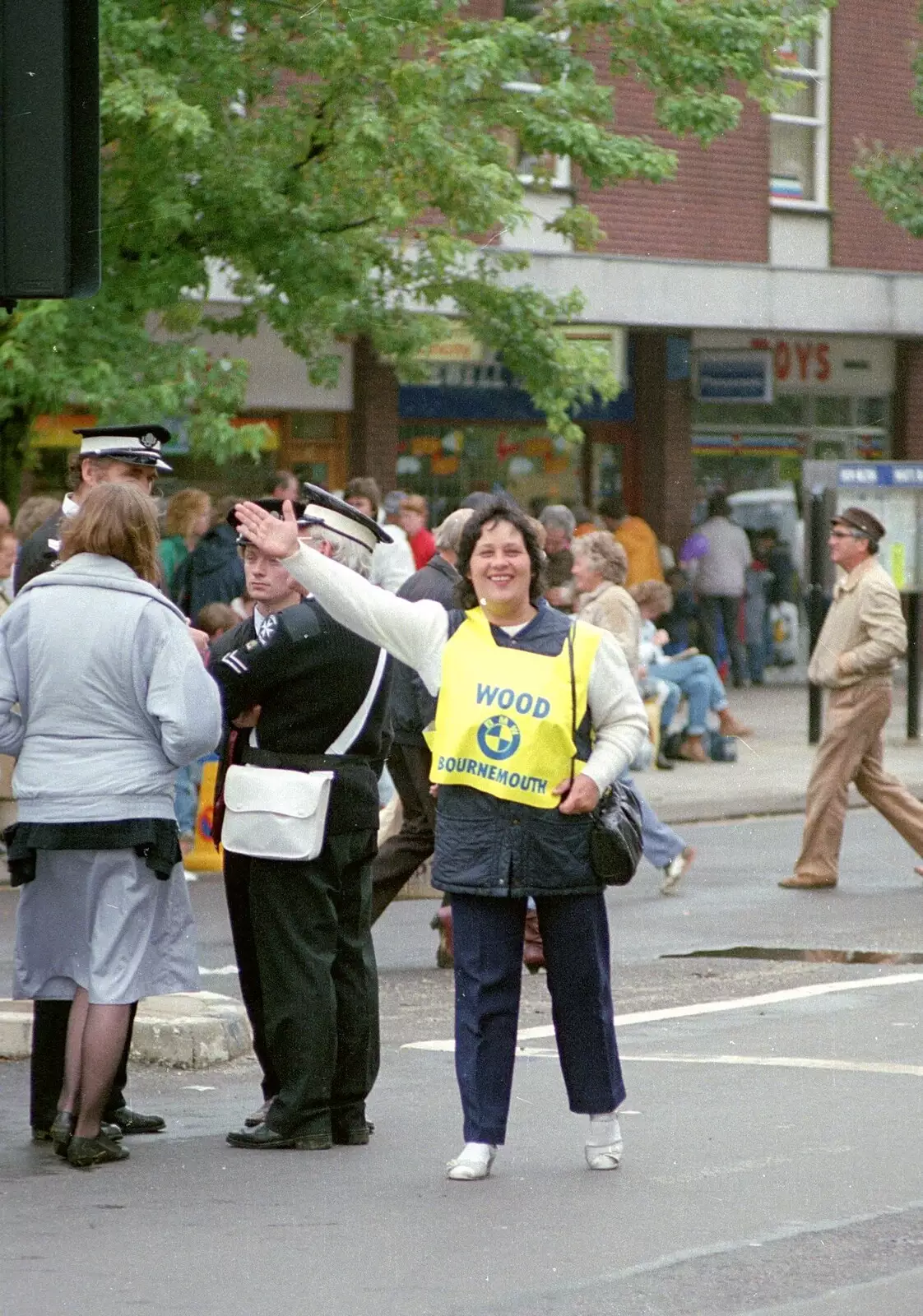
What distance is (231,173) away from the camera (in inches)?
559

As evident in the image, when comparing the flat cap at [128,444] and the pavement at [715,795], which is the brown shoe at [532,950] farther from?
the flat cap at [128,444]

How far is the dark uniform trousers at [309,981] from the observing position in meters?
6.74

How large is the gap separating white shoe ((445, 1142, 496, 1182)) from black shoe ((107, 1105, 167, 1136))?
1.01 meters

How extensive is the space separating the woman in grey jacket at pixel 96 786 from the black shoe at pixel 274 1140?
362mm

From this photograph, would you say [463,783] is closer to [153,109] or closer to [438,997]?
[438,997]

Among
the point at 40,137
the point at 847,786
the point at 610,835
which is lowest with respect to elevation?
the point at 847,786

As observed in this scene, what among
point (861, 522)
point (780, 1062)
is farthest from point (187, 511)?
point (780, 1062)

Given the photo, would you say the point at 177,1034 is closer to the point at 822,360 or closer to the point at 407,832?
the point at 407,832

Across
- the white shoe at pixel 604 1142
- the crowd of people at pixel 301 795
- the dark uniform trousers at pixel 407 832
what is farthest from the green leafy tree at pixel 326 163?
the white shoe at pixel 604 1142

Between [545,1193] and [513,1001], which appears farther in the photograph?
[513,1001]

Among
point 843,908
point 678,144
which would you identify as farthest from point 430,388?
point 843,908

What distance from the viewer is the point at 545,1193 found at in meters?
6.23

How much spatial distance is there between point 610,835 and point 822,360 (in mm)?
20955

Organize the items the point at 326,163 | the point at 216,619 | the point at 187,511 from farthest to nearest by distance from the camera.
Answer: the point at 326,163, the point at 187,511, the point at 216,619
